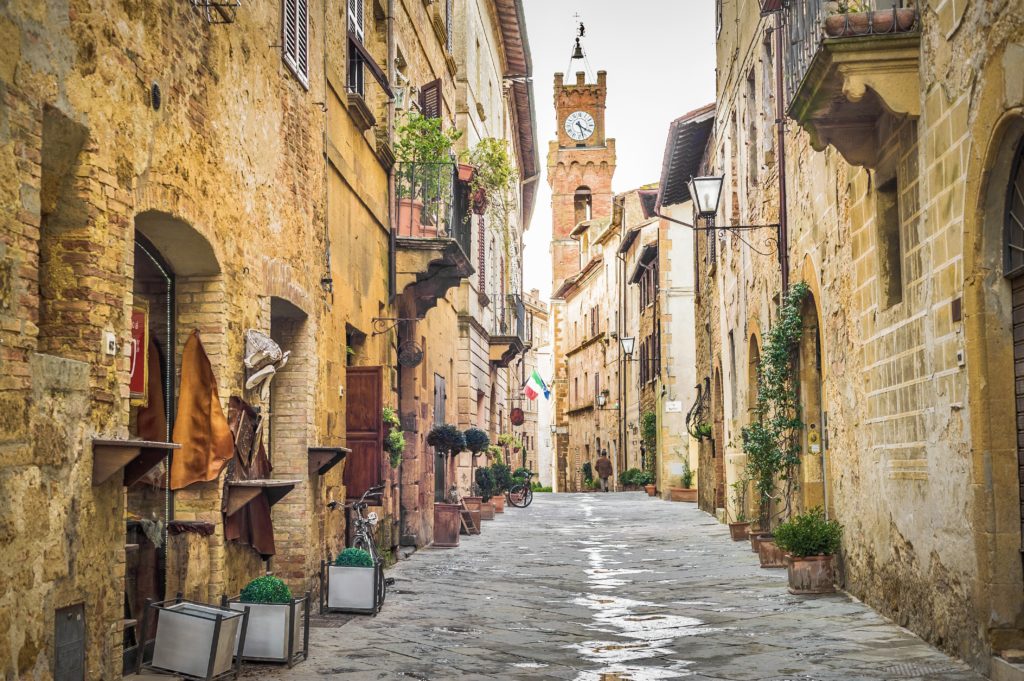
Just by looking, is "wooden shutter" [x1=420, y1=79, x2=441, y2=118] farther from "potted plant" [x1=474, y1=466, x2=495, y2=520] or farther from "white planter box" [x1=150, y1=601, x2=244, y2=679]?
"white planter box" [x1=150, y1=601, x2=244, y2=679]

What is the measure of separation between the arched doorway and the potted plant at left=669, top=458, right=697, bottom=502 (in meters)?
17.2

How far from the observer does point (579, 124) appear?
216 ft

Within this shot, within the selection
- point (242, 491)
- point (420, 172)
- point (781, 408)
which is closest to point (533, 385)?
point (420, 172)

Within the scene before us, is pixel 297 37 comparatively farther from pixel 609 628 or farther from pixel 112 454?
pixel 609 628

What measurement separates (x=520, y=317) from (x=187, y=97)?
23.2 metres

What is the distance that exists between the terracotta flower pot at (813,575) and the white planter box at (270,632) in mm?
5232

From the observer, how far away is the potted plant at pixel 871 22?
761 cm

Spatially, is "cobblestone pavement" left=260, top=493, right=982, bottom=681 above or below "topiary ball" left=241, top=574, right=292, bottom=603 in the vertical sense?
below

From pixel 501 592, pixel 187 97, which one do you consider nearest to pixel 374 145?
pixel 501 592

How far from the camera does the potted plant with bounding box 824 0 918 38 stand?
761 centimetres

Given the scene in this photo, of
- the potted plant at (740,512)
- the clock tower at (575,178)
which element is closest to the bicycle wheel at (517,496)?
the potted plant at (740,512)

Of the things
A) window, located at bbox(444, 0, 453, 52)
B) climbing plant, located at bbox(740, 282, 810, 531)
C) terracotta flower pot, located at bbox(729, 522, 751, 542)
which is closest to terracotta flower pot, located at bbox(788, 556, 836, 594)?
climbing plant, located at bbox(740, 282, 810, 531)

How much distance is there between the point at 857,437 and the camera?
9945mm

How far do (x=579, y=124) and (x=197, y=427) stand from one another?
59895 mm
